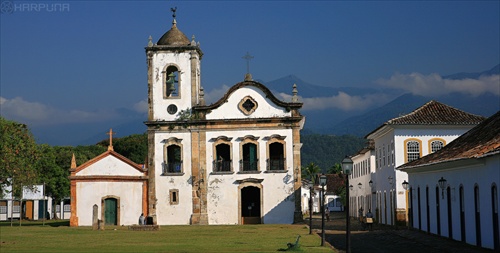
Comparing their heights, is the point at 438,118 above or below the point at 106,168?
above

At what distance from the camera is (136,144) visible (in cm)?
9062

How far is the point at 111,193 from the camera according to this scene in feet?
145

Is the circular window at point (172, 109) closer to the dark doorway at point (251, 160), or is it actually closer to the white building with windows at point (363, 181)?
the dark doorway at point (251, 160)

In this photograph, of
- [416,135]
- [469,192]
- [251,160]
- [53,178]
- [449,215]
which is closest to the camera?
[469,192]

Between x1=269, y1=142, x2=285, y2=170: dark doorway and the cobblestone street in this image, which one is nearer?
the cobblestone street

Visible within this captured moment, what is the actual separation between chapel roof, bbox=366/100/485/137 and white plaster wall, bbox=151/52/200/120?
12.4 meters

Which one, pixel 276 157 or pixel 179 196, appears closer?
pixel 179 196

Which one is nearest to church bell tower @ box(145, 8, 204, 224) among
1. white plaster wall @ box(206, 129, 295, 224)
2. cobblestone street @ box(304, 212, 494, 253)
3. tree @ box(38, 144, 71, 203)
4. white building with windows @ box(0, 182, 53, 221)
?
white plaster wall @ box(206, 129, 295, 224)

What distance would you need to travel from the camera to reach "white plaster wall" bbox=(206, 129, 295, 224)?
44438 mm

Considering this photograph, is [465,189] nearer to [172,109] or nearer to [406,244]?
[406,244]

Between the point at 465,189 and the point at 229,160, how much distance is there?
2125 cm

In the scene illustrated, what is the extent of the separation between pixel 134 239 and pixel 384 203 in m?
22.3

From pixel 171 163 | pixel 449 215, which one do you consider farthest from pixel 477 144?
pixel 171 163

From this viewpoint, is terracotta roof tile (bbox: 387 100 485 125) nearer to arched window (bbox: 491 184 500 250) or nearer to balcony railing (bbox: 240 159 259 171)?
balcony railing (bbox: 240 159 259 171)
